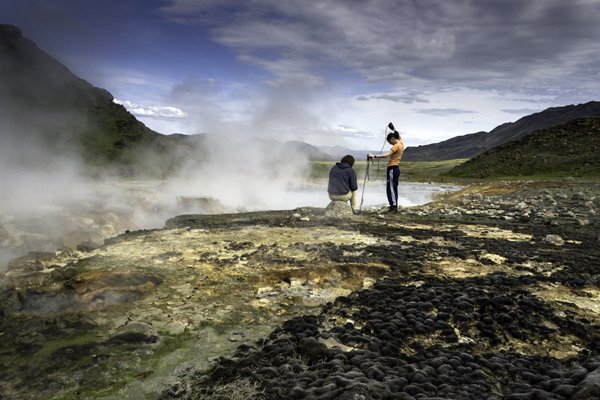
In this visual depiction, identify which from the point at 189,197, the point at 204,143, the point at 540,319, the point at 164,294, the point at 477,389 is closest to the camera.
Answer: the point at 477,389

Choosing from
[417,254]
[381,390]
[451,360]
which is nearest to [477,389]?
[451,360]

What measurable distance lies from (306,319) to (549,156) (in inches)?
1927

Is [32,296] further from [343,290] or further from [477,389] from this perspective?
[477,389]

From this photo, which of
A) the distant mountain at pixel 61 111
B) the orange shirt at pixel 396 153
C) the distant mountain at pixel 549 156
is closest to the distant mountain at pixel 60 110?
the distant mountain at pixel 61 111

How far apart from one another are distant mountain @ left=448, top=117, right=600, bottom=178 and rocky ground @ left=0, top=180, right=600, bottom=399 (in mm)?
35064

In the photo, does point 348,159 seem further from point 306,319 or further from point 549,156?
point 549,156

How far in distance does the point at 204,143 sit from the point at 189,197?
9.22 meters

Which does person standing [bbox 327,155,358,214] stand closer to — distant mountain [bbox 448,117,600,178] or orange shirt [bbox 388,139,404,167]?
orange shirt [bbox 388,139,404,167]

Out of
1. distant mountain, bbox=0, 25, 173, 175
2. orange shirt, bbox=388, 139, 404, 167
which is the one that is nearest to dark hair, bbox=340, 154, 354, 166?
orange shirt, bbox=388, 139, 404, 167

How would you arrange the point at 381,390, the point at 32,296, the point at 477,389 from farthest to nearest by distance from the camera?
the point at 32,296
the point at 477,389
the point at 381,390

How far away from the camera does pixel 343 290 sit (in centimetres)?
677

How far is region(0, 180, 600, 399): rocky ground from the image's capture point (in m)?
3.83

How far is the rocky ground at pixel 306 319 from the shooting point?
3830mm

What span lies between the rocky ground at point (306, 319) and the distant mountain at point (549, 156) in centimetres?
3506
